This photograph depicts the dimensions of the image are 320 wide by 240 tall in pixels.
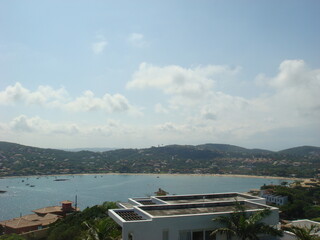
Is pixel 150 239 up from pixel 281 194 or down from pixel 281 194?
up

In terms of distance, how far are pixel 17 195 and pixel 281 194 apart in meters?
67.3

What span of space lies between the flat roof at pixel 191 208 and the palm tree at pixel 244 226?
1.22m

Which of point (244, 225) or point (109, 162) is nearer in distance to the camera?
point (244, 225)

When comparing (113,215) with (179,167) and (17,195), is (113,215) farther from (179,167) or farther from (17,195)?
(179,167)

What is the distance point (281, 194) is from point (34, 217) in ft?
128

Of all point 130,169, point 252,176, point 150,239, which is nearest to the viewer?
point 150,239

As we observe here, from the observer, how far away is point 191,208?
12.0m

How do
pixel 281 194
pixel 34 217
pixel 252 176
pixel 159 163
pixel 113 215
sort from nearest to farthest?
pixel 113 215 < pixel 34 217 < pixel 281 194 < pixel 252 176 < pixel 159 163

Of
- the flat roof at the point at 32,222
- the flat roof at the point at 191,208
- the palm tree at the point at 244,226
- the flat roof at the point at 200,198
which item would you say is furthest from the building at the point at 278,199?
the palm tree at the point at 244,226

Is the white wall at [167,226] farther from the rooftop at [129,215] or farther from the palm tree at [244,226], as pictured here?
the rooftop at [129,215]

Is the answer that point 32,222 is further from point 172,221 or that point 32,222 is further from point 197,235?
point 172,221

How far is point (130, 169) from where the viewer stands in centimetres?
15838

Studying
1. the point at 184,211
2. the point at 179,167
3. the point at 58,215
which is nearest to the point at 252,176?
the point at 179,167

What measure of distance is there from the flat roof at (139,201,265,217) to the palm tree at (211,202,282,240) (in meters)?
1.22
